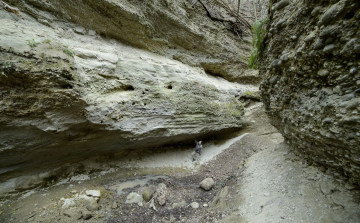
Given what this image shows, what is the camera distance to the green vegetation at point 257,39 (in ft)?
15.1

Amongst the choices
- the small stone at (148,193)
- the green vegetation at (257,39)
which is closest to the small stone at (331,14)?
the green vegetation at (257,39)

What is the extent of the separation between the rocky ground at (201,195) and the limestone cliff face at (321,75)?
723mm

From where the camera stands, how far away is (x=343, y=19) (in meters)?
2.11

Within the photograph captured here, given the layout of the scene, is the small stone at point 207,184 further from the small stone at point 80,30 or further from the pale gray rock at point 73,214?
the small stone at point 80,30

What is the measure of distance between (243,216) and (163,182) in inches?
139

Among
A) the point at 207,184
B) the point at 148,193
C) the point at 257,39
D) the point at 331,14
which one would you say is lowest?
the point at 148,193

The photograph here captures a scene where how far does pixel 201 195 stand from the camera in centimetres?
578

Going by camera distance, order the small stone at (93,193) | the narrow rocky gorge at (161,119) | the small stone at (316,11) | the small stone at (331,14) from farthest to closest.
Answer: the small stone at (93,193) < the narrow rocky gorge at (161,119) < the small stone at (316,11) < the small stone at (331,14)

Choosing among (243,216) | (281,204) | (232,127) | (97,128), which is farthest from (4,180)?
(232,127)

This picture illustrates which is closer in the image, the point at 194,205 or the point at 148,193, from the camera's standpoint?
the point at 194,205

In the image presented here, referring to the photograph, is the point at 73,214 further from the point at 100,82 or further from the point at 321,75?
the point at 321,75

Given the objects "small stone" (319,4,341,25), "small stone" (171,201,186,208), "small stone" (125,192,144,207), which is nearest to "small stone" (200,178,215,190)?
"small stone" (171,201,186,208)

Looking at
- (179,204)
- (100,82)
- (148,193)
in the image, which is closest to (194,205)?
(179,204)

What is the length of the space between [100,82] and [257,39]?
20.2 ft
